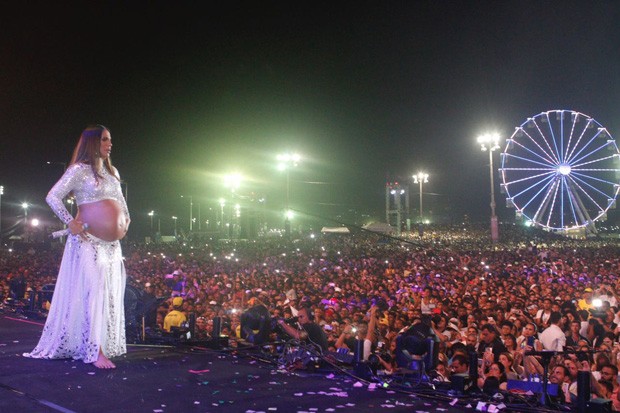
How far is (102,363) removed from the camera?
4.61 m

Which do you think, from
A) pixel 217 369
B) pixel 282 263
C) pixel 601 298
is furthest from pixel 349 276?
pixel 217 369

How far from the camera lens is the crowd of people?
22.0 feet

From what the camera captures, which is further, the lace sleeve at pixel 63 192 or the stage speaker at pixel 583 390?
the lace sleeve at pixel 63 192

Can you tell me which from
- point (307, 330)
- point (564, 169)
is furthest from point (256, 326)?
point (564, 169)

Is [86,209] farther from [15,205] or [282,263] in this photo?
[15,205]

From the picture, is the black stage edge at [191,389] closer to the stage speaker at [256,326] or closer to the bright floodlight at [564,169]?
the stage speaker at [256,326]

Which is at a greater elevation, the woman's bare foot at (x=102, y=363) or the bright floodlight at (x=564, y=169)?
the bright floodlight at (x=564, y=169)

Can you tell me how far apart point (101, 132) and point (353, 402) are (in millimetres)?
3131

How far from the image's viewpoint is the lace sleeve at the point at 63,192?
4.77 meters

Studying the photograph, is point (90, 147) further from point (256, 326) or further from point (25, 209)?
point (25, 209)

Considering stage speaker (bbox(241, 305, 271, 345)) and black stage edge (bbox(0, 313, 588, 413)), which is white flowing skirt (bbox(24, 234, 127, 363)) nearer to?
black stage edge (bbox(0, 313, 588, 413))

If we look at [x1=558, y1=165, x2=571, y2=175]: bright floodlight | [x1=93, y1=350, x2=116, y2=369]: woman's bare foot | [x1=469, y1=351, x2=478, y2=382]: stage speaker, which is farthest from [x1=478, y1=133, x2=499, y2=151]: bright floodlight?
[x1=93, y1=350, x2=116, y2=369]: woman's bare foot

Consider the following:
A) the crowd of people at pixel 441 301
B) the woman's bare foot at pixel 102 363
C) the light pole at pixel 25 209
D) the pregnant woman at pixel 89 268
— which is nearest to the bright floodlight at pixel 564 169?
the crowd of people at pixel 441 301

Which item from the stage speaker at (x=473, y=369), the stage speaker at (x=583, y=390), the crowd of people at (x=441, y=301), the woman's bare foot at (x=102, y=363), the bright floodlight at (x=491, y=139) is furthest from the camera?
the bright floodlight at (x=491, y=139)
